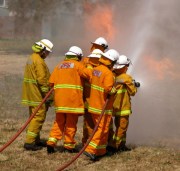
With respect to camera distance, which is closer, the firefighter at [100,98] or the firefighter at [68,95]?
the firefighter at [100,98]

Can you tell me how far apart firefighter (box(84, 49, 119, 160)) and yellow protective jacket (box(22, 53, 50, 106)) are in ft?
3.23

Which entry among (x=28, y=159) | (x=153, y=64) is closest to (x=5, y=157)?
(x=28, y=159)

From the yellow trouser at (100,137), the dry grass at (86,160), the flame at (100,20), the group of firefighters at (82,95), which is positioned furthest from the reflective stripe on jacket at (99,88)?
the flame at (100,20)

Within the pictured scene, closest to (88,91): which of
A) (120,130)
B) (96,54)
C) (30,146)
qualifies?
(96,54)

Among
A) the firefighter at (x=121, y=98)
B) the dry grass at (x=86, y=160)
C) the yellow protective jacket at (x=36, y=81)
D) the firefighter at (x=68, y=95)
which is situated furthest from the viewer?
the yellow protective jacket at (x=36, y=81)

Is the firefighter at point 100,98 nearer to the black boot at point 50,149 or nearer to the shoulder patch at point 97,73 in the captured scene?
the shoulder patch at point 97,73

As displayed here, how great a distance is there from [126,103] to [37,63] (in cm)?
173

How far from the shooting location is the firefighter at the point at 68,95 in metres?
7.38

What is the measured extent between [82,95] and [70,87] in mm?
268

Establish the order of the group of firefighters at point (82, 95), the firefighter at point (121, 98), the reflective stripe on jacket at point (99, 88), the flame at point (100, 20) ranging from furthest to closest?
the flame at point (100, 20) < the firefighter at point (121, 98) < the group of firefighters at point (82, 95) < the reflective stripe on jacket at point (99, 88)

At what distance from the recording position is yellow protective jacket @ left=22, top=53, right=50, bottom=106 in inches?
308

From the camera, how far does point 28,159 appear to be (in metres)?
7.32

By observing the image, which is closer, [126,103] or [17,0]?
[126,103]

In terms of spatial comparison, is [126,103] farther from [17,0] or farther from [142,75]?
[17,0]
